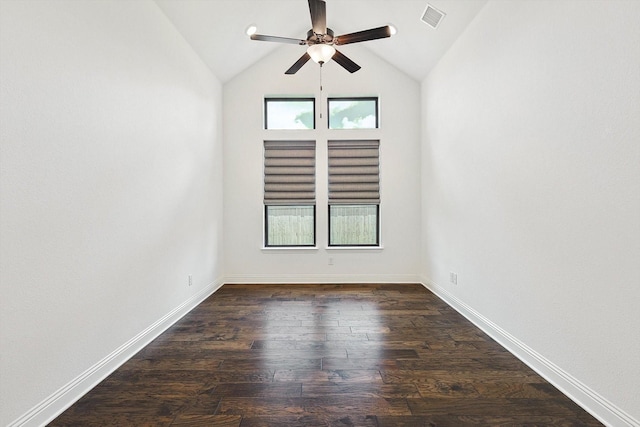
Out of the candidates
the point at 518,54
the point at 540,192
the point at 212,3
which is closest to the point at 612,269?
the point at 540,192

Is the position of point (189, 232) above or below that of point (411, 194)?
below

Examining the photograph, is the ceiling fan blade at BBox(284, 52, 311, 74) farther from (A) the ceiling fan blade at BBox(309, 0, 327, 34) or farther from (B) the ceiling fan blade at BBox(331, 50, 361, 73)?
(A) the ceiling fan blade at BBox(309, 0, 327, 34)

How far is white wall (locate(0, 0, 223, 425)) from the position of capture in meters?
1.53

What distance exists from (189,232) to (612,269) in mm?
3634

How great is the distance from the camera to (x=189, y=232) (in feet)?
11.5

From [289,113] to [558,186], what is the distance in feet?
12.8

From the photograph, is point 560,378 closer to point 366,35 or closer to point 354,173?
point 366,35

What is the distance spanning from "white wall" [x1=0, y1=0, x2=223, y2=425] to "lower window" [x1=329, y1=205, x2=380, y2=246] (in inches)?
94.2

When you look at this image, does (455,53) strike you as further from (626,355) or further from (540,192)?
(626,355)

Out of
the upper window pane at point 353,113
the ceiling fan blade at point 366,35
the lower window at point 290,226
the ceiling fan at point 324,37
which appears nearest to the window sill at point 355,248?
the lower window at point 290,226

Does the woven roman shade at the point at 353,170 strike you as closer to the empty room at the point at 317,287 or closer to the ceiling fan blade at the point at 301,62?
the empty room at the point at 317,287

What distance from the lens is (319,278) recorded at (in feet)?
15.7

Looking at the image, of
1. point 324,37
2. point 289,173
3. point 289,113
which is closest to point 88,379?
point 324,37

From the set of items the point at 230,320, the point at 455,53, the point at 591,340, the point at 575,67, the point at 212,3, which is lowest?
the point at 230,320
